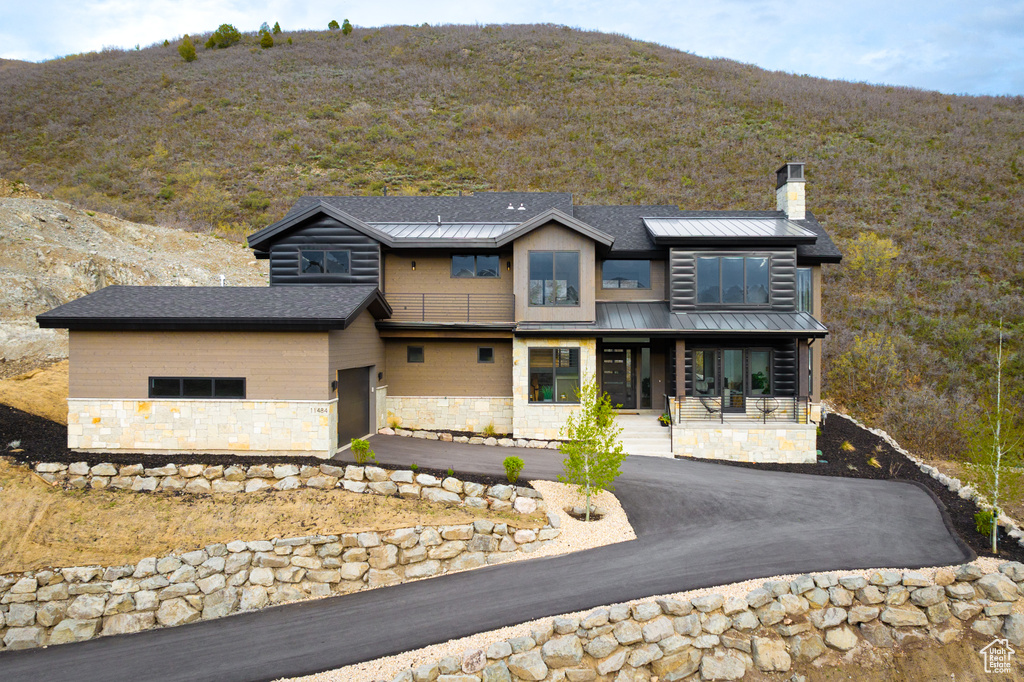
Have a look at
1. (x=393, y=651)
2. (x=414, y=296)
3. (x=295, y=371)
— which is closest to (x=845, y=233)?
(x=414, y=296)

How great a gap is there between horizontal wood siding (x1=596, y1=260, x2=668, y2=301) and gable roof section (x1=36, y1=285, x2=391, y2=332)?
775 cm

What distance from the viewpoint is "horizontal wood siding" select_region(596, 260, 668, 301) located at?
18328mm

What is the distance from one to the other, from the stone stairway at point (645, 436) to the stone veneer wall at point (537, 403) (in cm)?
163

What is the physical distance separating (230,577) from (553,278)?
11.1m

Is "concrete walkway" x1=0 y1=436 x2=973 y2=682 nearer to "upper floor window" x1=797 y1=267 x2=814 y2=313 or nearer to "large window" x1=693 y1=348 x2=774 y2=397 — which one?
"large window" x1=693 y1=348 x2=774 y2=397

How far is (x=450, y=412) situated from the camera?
1761 cm

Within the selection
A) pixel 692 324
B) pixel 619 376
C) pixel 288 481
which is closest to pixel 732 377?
pixel 692 324

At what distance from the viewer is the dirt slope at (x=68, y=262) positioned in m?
17.8

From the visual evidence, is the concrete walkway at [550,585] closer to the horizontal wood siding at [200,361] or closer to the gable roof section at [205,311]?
the horizontal wood siding at [200,361]

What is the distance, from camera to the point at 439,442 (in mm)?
15672

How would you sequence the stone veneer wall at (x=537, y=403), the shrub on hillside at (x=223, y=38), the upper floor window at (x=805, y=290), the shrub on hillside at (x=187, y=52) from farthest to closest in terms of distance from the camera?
the shrub on hillside at (x=223, y=38) → the shrub on hillside at (x=187, y=52) → the upper floor window at (x=805, y=290) → the stone veneer wall at (x=537, y=403)

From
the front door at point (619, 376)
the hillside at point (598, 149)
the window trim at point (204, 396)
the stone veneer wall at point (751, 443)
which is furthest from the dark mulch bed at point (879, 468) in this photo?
the window trim at point (204, 396)

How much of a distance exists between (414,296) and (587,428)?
346 inches

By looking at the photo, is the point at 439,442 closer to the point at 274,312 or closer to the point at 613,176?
the point at 274,312
